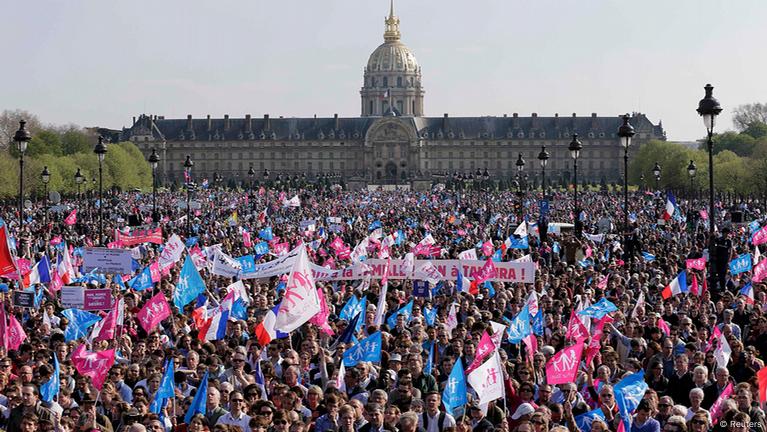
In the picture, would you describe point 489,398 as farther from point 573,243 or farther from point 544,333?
point 573,243

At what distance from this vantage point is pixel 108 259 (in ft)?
63.8

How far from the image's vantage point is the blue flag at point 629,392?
9736mm

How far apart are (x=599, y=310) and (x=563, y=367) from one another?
12.8ft

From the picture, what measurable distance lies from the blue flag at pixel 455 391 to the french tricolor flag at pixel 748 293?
6.84 metres

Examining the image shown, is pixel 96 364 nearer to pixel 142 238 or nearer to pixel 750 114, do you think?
pixel 142 238

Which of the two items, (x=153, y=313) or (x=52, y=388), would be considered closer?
(x=52, y=388)

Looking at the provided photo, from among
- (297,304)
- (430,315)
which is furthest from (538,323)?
(297,304)

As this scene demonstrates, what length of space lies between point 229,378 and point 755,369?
4.24m

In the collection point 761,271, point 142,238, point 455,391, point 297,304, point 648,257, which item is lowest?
point 648,257

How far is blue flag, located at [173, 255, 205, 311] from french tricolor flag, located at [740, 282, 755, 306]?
634 centimetres

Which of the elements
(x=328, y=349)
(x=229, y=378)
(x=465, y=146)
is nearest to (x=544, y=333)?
(x=328, y=349)

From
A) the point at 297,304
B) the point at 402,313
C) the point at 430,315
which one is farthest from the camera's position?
the point at 430,315

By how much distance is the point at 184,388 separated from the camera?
35.4 ft

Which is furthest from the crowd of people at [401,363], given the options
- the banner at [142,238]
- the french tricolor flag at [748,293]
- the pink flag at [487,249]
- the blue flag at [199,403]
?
the banner at [142,238]
